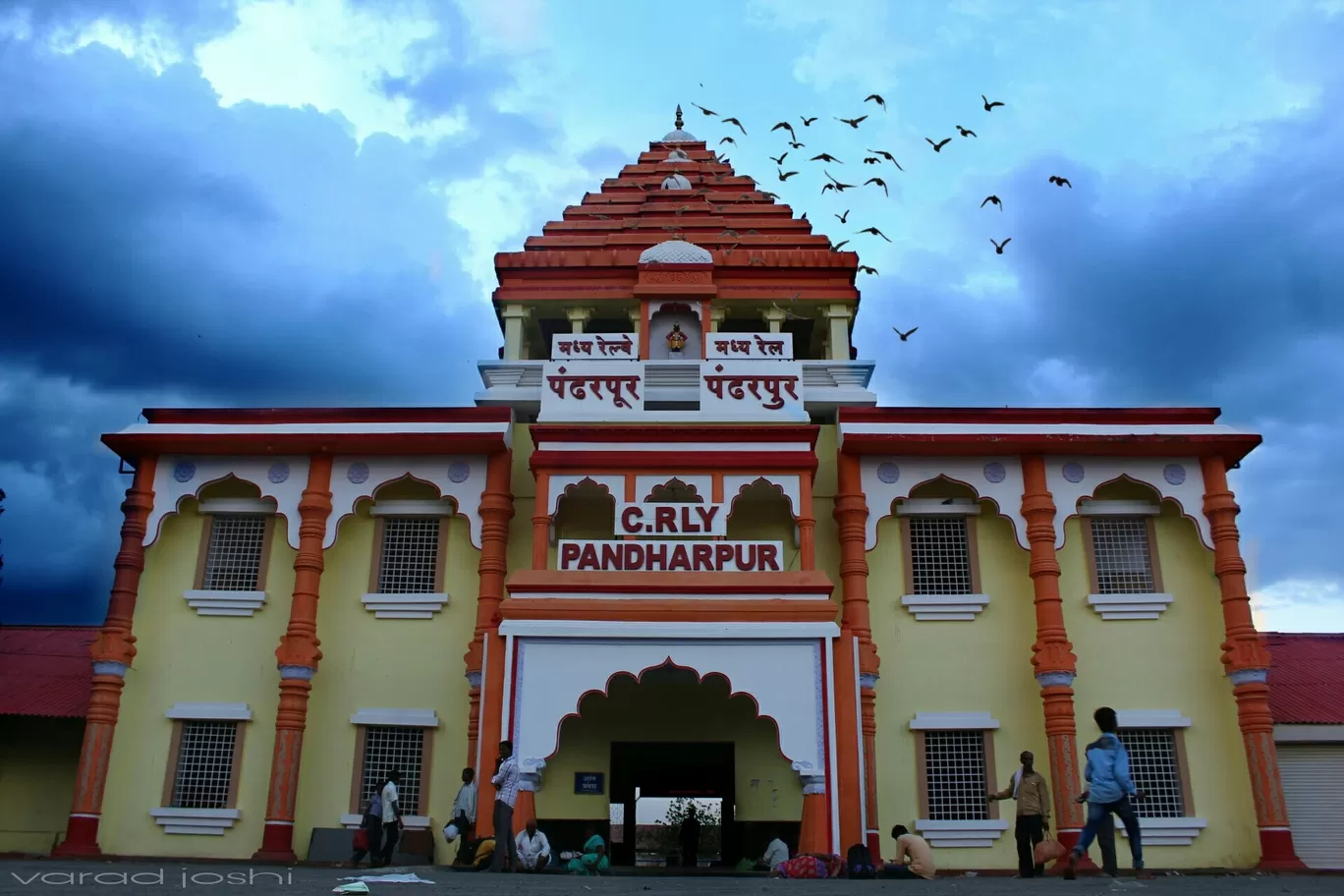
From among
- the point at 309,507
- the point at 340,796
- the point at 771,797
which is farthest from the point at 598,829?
the point at 309,507

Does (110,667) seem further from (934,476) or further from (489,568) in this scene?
(934,476)

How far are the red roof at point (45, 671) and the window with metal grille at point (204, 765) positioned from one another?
1.91 metres

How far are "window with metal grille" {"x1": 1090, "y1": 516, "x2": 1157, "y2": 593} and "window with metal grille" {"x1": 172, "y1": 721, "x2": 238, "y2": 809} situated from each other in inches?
505

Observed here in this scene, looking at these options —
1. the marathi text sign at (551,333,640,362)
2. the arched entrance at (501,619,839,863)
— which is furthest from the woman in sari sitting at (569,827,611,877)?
the marathi text sign at (551,333,640,362)

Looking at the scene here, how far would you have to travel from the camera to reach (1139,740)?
16.4 metres

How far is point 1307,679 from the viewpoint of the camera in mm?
18469

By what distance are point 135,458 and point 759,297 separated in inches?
408

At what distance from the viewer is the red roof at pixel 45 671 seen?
17375 millimetres

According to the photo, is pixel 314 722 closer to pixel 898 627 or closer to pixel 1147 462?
pixel 898 627

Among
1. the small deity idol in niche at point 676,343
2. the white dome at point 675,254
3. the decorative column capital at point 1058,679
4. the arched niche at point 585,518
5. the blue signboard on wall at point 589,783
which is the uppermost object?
the white dome at point 675,254

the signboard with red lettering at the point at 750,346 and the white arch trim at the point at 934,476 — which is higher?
the signboard with red lettering at the point at 750,346

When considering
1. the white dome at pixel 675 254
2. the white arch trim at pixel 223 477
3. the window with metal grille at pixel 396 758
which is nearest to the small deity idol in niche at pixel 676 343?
the white dome at pixel 675 254

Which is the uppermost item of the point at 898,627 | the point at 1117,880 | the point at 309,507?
the point at 309,507

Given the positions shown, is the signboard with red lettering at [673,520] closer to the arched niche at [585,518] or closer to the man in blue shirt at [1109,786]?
the arched niche at [585,518]
